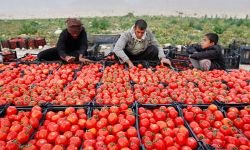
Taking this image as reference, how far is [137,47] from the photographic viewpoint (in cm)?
513

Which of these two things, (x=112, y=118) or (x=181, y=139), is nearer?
(x=181, y=139)

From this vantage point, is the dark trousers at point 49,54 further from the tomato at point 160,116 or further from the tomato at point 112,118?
the tomato at point 160,116

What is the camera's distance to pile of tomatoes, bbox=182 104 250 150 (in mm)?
1939

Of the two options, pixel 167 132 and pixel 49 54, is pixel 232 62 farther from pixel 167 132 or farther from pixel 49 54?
pixel 49 54

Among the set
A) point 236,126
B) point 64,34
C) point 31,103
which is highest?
point 64,34

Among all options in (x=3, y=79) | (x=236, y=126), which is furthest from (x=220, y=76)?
(x=3, y=79)

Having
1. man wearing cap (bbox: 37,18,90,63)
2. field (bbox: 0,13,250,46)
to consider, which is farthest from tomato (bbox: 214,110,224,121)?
field (bbox: 0,13,250,46)

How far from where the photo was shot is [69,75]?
13.4 feet

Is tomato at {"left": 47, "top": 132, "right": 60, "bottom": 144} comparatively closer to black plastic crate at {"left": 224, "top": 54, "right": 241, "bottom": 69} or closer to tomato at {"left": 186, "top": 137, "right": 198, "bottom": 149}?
tomato at {"left": 186, "top": 137, "right": 198, "bottom": 149}

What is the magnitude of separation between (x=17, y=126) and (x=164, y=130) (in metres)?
1.65

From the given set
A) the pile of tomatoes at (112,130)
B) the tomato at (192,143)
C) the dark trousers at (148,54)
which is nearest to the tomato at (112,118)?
the pile of tomatoes at (112,130)

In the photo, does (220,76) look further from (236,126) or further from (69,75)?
(69,75)

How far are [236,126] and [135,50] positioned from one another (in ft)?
11.0

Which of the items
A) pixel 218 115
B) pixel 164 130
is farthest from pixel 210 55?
pixel 164 130
